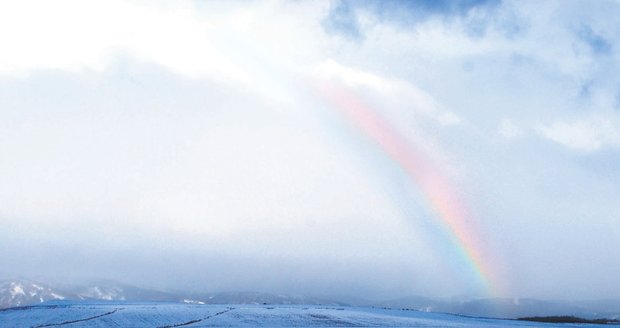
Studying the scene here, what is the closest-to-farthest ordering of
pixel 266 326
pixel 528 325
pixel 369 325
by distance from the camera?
1. pixel 266 326
2. pixel 369 325
3. pixel 528 325

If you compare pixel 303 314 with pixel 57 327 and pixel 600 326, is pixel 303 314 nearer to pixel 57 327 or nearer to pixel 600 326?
pixel 57 327

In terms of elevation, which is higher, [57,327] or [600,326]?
[600,326]

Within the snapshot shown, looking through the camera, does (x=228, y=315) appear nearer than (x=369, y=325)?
No

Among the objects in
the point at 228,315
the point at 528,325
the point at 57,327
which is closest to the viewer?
the point at 57,327

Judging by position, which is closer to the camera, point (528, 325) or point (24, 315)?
point (24, 315)

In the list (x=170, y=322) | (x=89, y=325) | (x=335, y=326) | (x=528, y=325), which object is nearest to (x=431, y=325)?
(x=335, y=326)

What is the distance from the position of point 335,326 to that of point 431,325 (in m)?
4.88

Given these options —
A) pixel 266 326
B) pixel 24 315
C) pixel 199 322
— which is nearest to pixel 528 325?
pixel 266 326

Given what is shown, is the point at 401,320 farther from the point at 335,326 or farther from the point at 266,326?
the point at 266,326

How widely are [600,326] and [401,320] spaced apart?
11631 millimetres

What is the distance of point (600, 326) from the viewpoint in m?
26.9

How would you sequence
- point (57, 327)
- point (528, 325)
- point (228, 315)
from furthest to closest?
point (528, 325) → point (228, 315) → point (57, 327)

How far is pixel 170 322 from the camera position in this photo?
21.4 m

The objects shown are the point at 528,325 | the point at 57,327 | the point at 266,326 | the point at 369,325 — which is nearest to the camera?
the point at 57,327
